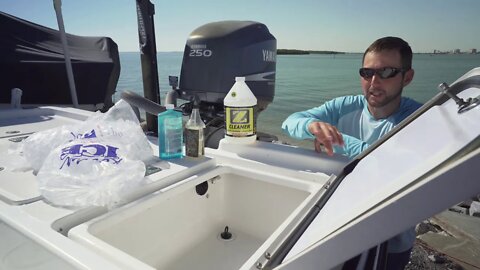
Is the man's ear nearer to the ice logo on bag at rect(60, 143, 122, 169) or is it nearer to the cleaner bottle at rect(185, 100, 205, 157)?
the cleaner bottle at rect(185, 100, 205, 157)

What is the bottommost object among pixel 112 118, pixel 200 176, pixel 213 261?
pixel 213 261

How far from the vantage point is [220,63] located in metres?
2.47

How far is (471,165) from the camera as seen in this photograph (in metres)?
0.36

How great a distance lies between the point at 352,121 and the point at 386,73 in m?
0.34

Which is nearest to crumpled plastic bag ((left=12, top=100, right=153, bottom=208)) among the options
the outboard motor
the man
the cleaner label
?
the cleaner label

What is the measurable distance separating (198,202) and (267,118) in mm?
11273

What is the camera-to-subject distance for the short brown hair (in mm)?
1658

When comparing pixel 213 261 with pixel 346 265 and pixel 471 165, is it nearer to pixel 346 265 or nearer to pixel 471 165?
pixel 346 265

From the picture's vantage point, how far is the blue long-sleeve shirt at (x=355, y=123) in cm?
141

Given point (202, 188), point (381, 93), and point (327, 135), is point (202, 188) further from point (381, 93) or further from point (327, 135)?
point (381, 93)

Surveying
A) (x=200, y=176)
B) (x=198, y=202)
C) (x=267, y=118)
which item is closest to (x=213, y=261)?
(x=198, y=202)

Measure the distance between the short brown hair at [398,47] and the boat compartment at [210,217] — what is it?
1.00 m

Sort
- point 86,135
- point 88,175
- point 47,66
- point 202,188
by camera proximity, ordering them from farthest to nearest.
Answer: point 47,66
point 202,188
point 86,135
point 88,175

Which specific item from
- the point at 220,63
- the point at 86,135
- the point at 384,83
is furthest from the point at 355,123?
the point at 86,135
